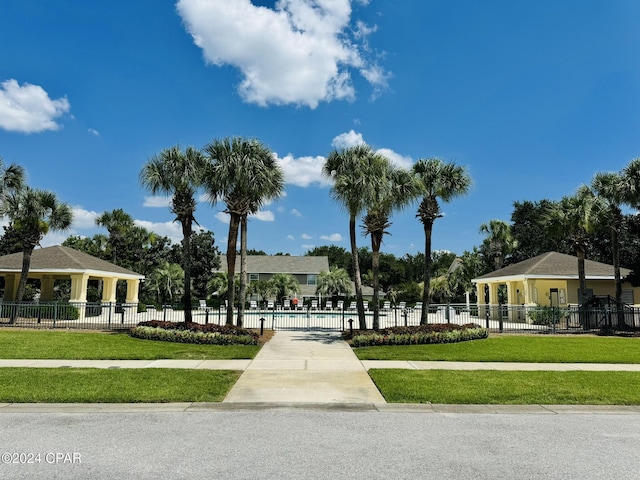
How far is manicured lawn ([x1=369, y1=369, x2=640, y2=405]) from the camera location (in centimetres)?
879

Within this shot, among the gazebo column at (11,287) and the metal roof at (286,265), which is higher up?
the metal roof at (286,265)

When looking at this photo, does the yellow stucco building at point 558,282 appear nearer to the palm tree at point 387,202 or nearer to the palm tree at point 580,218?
the palm tree at point 580,218

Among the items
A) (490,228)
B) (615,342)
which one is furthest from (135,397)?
(490,228)

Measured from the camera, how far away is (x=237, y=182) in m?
19.2

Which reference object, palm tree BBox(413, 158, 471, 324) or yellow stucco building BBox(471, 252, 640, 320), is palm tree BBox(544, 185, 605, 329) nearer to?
yellow stucco building BBox(471, 252, 640, 320)

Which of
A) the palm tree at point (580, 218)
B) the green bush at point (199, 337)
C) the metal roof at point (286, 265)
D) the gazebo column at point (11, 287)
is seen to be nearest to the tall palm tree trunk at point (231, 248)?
the green bush at point (199, 337)

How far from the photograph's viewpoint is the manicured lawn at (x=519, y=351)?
46.4ft

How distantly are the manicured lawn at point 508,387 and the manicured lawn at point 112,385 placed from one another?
3.74 metres

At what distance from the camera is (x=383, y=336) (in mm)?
17375

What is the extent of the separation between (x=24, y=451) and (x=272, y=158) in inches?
639

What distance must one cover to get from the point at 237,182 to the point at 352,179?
4.91m

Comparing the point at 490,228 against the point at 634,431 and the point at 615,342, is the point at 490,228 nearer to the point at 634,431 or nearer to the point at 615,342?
the point at 615,342

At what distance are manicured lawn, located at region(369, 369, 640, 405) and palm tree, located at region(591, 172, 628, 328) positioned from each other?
16.0 meters

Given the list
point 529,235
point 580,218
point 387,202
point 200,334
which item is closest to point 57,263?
point 200,334
